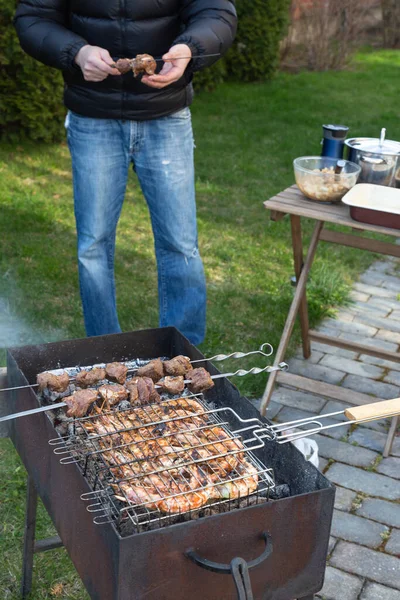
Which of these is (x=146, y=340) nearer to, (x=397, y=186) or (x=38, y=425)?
(x=38, y=425)

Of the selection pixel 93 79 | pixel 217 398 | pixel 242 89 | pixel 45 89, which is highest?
pixel 93 79

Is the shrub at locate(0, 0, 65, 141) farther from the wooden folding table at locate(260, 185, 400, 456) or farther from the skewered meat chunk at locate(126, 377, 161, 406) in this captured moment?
the skewered meat chunk at locate(126, 377, 161, 406)

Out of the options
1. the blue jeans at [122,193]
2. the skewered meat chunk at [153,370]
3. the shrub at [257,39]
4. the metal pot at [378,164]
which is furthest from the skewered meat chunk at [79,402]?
the shrub at [257,39]

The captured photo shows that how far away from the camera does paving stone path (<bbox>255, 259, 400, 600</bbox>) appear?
9.55 feet

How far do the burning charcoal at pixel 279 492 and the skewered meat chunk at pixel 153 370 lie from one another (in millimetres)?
567

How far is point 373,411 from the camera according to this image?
199cm

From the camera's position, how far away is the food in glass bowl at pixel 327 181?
3.48m

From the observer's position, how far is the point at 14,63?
6797 millimetres

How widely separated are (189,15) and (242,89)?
7.63 metres

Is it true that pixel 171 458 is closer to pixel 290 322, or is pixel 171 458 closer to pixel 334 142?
pixel 290 322

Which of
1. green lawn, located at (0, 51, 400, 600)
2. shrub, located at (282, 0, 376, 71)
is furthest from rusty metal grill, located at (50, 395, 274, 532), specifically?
shrub, located at (282, 0, 376, 71)

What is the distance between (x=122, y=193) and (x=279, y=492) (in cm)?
203

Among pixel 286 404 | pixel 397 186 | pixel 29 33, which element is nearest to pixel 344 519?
pixel 286 404

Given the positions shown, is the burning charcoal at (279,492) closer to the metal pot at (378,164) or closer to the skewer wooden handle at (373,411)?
the skewer wooden handle at (373,411)
